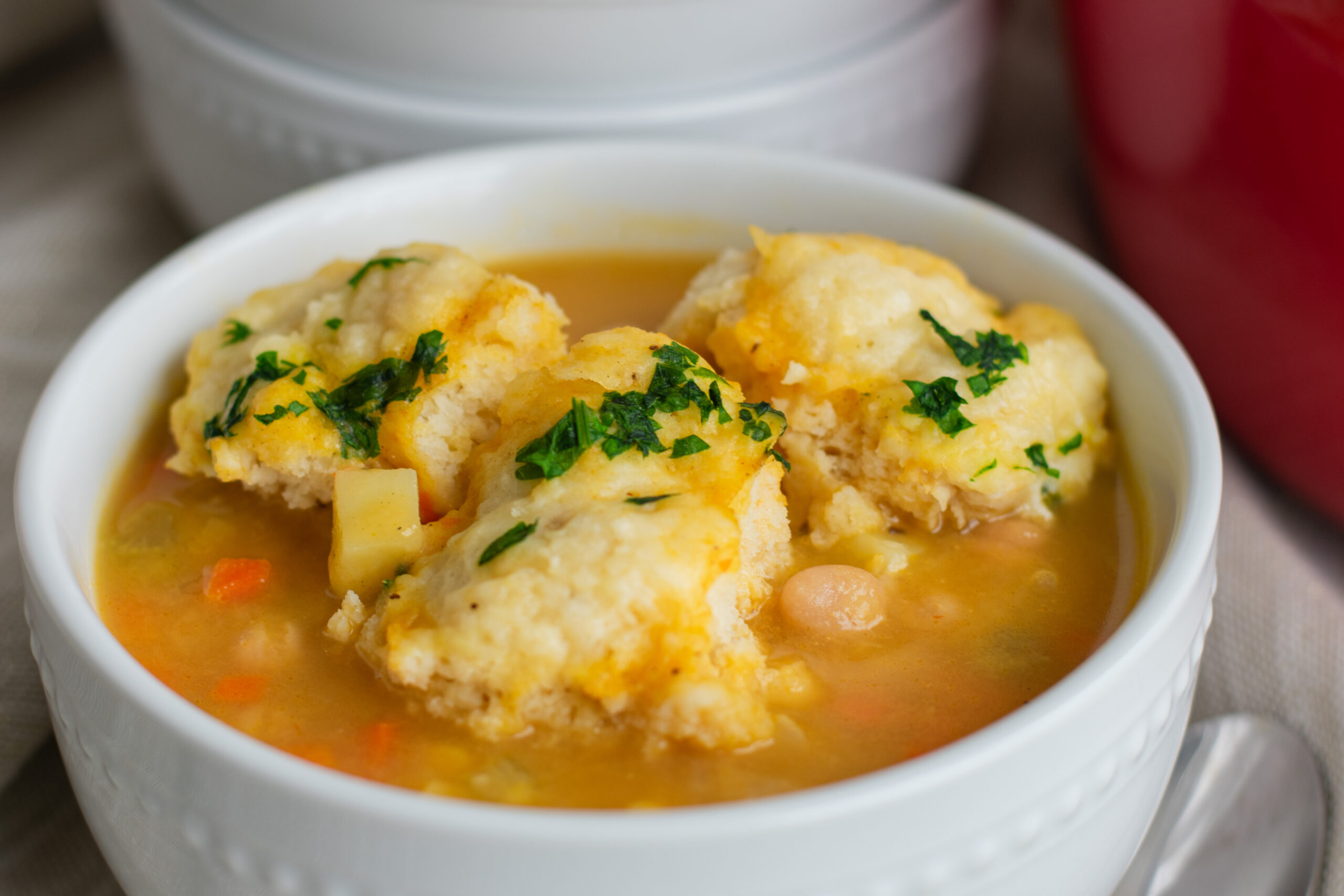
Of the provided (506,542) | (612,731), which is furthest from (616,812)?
(506,542)

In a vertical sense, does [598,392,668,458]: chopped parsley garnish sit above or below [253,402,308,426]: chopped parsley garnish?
above

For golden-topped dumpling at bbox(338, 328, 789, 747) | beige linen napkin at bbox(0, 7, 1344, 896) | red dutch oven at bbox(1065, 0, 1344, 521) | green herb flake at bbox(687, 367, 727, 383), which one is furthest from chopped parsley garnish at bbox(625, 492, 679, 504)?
red dutch oven at bbox(1065, 0, 1344, 521)

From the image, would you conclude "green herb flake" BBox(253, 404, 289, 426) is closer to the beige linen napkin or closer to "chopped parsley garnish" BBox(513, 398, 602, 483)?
"chopped parsley garnish" BBox(513, 398, 602, 483)

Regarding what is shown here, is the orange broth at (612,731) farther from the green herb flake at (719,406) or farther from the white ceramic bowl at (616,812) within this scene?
the green herb flake at (719,406)

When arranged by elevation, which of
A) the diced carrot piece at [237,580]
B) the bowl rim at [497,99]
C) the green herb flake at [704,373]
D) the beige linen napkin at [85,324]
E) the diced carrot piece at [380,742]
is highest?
the green herb flake at [704,373]

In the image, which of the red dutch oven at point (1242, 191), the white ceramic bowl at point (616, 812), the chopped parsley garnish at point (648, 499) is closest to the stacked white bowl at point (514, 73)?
the white ceramic bowl at point (616, 812)

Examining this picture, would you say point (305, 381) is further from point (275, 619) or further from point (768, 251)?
point (768, 251)

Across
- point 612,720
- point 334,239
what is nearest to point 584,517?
point 612,720
